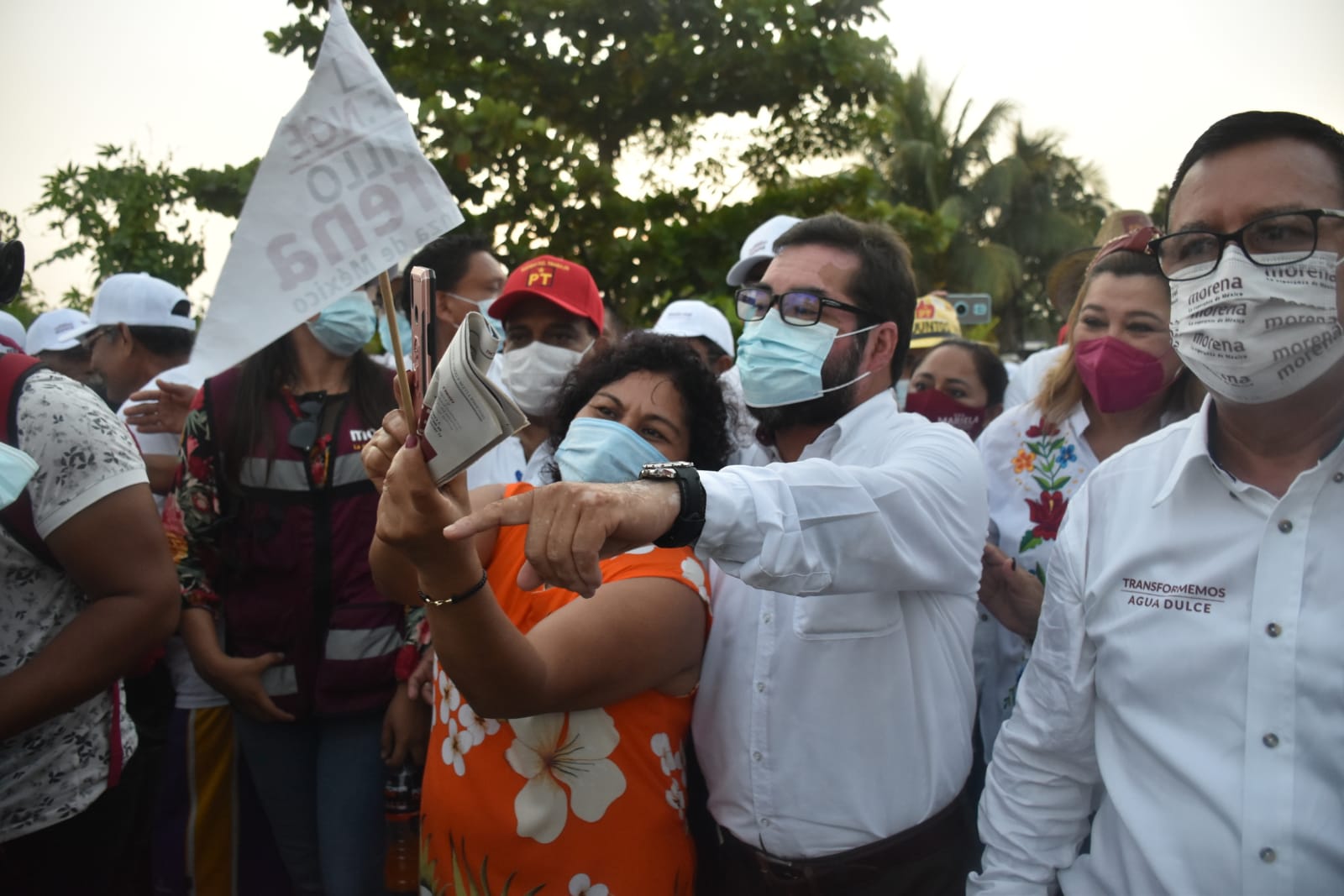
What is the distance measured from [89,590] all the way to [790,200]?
6695 millimetres

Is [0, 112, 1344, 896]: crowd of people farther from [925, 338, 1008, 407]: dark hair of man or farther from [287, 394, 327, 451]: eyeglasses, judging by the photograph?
[925, 338, 1008, 407]: dark hair of man

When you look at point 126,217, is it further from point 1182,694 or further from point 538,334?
point 1182,694

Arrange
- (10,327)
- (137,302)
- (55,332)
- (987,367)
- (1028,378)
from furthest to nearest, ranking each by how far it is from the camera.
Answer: (55,332)
(10,327)
(987,367)
(1028,378)
(137,302)

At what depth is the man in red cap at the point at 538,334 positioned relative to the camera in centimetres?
341

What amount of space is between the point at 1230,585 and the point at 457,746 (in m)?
1.54

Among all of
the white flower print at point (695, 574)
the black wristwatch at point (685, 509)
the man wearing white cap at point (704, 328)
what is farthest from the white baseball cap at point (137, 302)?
the black wristwatch at point (685, 509)

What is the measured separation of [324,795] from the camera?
2672mm

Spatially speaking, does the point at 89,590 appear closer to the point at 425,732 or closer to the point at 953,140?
the point at 425,732

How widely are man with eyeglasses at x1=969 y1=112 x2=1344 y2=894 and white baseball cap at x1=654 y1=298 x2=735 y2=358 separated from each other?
327 centimetres

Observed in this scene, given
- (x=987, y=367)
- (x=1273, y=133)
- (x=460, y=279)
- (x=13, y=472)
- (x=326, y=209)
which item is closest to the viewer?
(x=326, y=209)

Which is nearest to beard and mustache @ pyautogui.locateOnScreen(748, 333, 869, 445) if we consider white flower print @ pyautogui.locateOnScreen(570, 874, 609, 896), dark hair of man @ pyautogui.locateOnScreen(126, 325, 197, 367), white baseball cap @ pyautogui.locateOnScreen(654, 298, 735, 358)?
white flower print @ pyautogui.locateOnScreen(570, 874, 609, 896)

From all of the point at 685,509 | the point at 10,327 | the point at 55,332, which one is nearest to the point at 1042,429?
the point at 685,509

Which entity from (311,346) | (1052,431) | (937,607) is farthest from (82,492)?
(1052,431)

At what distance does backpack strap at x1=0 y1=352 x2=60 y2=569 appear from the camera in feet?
6.37
